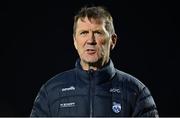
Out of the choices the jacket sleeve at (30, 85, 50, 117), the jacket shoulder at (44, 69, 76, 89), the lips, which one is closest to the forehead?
the lips

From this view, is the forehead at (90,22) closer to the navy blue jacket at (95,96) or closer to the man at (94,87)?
the man at (94,87)

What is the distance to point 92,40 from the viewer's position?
1.84 m

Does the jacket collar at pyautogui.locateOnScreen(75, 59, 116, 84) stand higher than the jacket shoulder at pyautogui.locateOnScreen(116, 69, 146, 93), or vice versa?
the jacket collar at pyautogui.locateOnScreen(75, 59, 116, 84)

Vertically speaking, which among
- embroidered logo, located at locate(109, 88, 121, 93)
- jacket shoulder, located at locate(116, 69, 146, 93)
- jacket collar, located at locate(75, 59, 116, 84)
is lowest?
embroidered logo, located at locate(109, 88, 121, 93)

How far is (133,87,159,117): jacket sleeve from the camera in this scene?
5.90 ft

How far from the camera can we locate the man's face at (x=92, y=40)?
1.83 metres

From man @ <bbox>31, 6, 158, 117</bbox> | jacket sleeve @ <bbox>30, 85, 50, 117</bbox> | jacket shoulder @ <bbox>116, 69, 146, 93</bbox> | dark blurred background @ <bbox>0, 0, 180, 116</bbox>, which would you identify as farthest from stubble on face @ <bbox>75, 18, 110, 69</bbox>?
dark blurred background @ <bbox>0, 0, 180, 116</bbox>

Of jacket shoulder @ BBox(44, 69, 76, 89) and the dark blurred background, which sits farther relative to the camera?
the dark blurred background

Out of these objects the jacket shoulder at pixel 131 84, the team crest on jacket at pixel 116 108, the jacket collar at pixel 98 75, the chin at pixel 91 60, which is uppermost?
the chin at pixel 91 60

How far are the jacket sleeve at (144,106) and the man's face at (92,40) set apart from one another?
8.5 inches

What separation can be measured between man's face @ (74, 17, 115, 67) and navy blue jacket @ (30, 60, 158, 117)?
0.07 meters

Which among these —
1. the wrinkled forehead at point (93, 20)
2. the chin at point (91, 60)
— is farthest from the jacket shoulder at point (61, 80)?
the wrinkled forehead at point (93, 20)

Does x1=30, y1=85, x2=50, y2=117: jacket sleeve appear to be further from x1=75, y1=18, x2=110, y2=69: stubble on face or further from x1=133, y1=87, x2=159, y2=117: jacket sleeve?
x1=133, y1=87, x2=159, y2=117: jacket sleeve

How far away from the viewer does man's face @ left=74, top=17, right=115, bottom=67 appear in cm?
183
